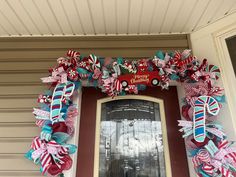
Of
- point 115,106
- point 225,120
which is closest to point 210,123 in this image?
point 225,120

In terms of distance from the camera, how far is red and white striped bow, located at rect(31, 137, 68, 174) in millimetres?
1507

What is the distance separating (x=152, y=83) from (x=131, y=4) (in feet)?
2.19

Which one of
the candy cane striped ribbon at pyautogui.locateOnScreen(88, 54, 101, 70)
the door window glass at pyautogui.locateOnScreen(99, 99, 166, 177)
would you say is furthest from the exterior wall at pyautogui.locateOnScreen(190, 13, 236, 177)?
the candy cane striped ribbon at pyautogui.locateOnScreen(88, 54, 101, 70)

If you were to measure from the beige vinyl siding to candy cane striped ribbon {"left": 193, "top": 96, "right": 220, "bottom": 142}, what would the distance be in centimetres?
66

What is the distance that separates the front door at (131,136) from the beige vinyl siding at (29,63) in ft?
1.35

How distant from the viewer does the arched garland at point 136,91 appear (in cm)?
150

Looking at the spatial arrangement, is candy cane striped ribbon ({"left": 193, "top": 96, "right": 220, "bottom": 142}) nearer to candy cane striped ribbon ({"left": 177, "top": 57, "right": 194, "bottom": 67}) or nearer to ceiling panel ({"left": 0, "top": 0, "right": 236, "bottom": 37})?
candy cane striped ribbon ({"left": 177, "top": 57, "right": 194, "bottom": 67})

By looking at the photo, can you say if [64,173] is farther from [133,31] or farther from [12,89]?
[133,31]

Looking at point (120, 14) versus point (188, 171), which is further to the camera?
point (120, 14)

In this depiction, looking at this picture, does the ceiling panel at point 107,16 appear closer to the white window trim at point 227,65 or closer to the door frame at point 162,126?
the white window trim at point 227,65

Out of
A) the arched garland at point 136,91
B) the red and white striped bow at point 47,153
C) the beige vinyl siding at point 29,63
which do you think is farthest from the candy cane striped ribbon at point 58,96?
the beige vinyl siding at point 29,63

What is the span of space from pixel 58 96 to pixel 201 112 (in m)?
1.08

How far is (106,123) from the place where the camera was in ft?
6.25

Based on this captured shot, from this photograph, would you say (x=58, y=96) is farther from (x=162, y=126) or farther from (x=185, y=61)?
(x=185, y=61)
